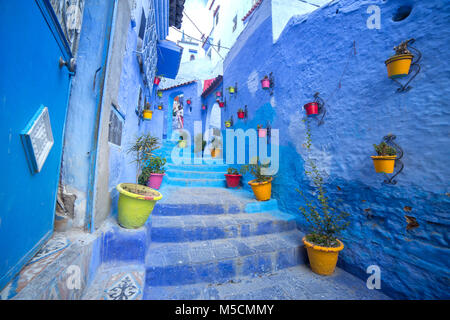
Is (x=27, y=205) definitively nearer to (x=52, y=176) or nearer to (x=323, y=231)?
(x=52, y=176)

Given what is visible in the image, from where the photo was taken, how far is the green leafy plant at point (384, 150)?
2.02 m

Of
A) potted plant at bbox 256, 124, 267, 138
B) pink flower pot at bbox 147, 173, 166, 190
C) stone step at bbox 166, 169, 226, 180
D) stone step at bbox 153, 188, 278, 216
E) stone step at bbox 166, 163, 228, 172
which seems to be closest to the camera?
stone step at bbox 153, 188, 278, 216

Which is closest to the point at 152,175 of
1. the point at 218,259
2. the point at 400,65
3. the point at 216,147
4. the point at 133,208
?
the point at 133,208

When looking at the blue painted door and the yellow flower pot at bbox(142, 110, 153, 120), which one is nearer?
the blue painted door

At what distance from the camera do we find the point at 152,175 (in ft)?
13.7

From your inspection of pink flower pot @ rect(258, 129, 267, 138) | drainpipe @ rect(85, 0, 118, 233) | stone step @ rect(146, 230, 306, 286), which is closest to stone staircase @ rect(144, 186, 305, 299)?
stone step @ rect(146, 230, 306, 286)

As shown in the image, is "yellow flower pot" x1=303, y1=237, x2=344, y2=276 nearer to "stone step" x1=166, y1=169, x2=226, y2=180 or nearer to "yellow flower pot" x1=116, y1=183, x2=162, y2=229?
"yellow flower pot" x1=116, y1=183, x2=162, y2=229

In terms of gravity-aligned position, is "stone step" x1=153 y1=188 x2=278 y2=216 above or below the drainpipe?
below

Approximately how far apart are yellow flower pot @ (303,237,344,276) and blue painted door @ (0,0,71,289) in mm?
2709

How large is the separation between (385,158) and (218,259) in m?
2.14

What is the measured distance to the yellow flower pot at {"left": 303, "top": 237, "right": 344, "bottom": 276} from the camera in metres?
2.25
